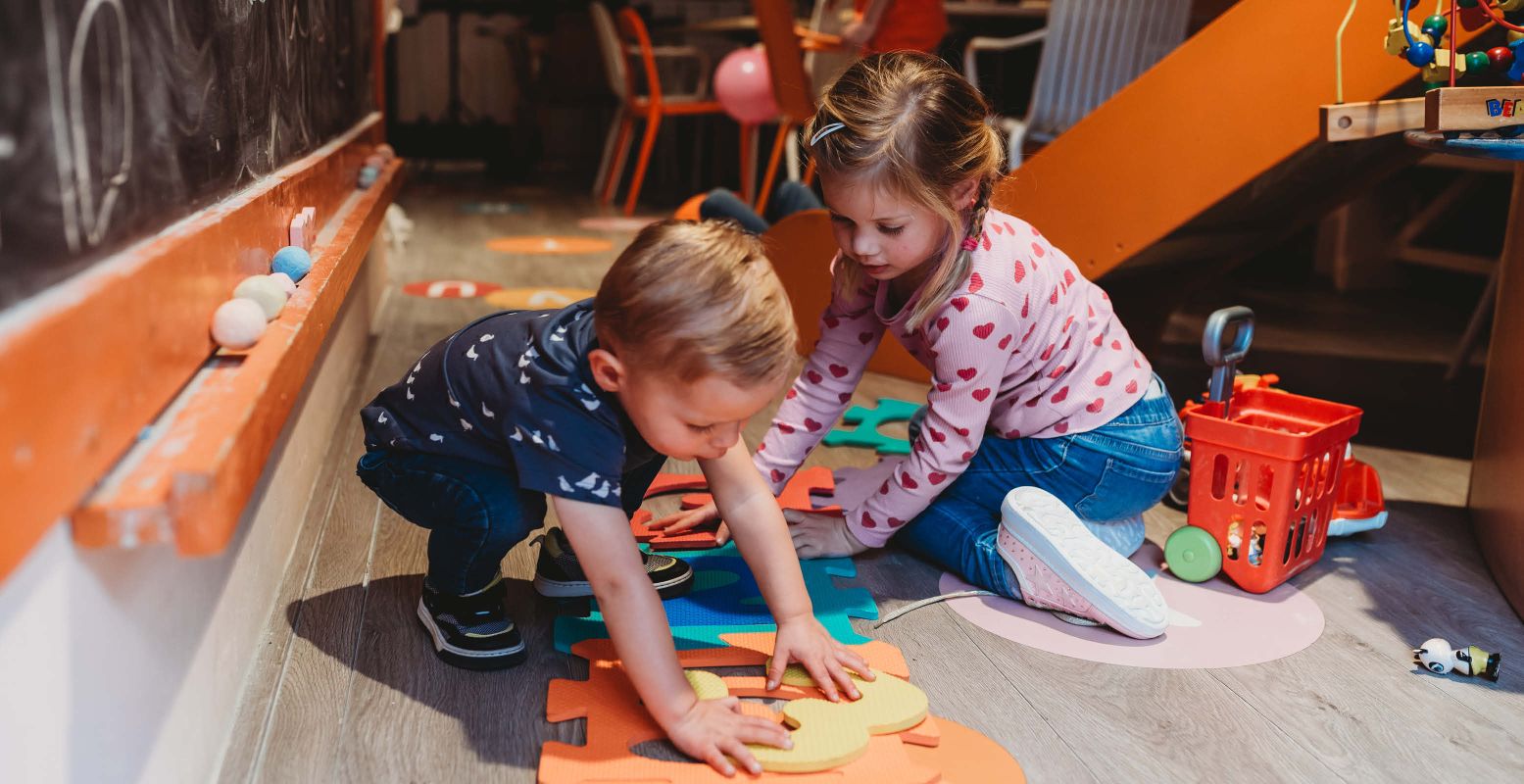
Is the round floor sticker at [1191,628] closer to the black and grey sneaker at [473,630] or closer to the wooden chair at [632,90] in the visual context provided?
the black and grey sneaker at [473,630]

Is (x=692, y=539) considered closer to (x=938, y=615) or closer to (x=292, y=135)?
(x=938, y=615)

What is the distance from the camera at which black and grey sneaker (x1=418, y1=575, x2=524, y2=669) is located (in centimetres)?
121

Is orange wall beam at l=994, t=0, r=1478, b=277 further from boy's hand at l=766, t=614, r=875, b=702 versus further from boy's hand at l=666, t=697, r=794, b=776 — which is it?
boy's hand at l=666, t=697, r=794, b=776

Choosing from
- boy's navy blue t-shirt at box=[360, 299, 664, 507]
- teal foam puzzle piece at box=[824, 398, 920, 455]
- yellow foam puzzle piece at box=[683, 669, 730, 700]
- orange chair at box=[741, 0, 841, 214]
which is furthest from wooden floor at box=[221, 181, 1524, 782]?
orange chair at box=[741, 0, 841, 214]

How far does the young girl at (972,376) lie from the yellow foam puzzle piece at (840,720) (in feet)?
1.00

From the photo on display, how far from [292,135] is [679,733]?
3.60 feet

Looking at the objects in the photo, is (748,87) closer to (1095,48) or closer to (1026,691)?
(1095,48)

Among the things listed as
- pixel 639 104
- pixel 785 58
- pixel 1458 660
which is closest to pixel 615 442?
pixel 1458 660

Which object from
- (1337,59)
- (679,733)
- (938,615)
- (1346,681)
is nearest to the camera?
(679,733)

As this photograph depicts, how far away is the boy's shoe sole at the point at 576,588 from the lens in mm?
1364

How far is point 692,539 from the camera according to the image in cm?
155

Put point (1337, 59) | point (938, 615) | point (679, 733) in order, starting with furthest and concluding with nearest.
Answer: point (1337, 59), point (938, 615), point (679, 733)

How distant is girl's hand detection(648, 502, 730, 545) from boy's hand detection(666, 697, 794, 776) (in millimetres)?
499

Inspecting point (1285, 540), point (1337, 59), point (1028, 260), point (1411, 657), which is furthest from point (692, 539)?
point (1337, 59)
